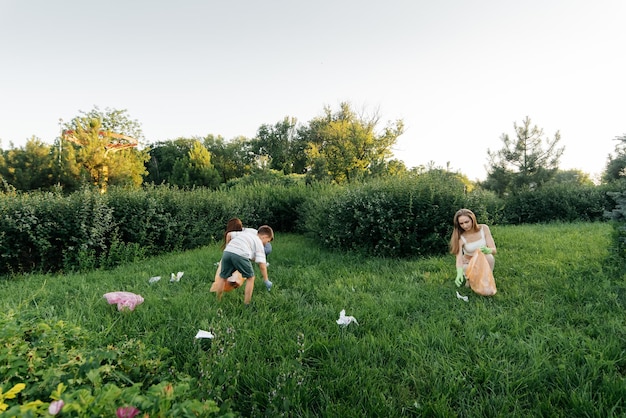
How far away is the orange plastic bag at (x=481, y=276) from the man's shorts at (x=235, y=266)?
2816 millimetres

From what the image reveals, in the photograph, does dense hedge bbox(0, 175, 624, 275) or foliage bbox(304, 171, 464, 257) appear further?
foliage bbox(304, 171, 464, 257)

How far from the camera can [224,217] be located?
10.0 m

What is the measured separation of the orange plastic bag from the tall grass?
0.51 ft

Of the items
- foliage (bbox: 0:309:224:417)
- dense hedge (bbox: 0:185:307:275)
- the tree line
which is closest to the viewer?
foliage (bbox: 0:309:224:417)

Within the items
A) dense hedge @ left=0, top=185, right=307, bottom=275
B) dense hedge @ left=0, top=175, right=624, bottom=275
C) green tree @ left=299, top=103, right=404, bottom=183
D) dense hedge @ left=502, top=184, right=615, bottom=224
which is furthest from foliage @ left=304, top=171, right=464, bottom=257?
green tree @ left=299, top=103, right=404, bottom=183

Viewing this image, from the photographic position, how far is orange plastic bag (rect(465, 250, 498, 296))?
394 cm

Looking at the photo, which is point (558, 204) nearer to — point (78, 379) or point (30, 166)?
point (78, 379)

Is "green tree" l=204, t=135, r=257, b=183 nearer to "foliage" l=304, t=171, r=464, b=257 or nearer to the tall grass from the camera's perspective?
"foliage" l=304, t=171, r=464, b=257

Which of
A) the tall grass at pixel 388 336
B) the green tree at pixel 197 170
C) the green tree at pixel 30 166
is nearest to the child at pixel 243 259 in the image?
the tall grass at pixel 388 336

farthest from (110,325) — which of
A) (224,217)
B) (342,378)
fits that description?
(224,217)

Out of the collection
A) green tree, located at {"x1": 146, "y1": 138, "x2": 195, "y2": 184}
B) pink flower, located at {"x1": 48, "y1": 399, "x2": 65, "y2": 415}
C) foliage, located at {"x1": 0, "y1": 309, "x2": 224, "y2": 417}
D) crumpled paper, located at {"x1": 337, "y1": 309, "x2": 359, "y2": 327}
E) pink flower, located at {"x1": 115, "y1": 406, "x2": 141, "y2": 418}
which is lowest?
crumpled paper, located at {"x1": 337, "y1": 309, "x2": 359, "y2": 327}

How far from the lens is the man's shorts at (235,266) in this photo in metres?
4.01

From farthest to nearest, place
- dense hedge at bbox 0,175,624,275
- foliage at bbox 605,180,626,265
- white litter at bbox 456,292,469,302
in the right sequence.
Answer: dense hedge at bbox 0,175,624,275
foliage at bbox 605,180,626,265
white litter at bbox 456,292,469,302

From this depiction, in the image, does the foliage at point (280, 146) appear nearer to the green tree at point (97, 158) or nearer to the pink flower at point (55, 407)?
the green tree at point (97, 158)
